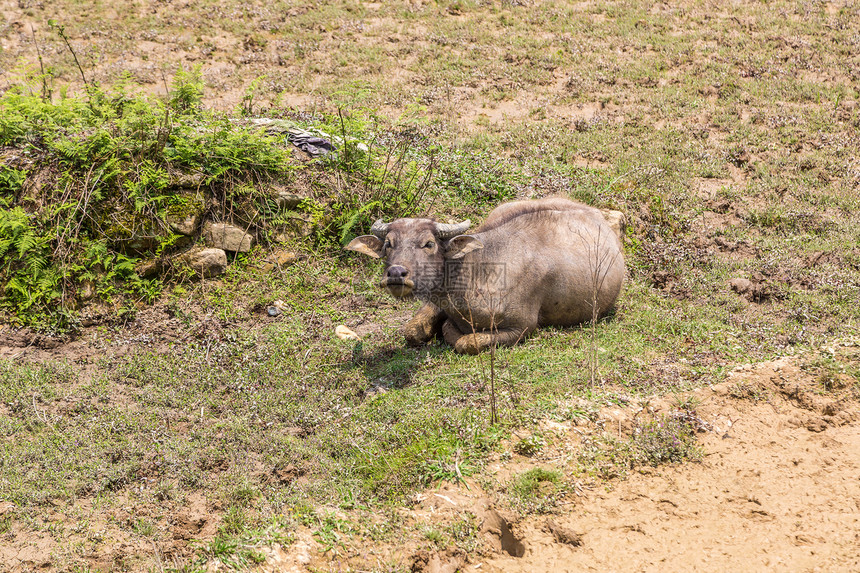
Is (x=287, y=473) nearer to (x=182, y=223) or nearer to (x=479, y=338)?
(x=479, y=338)

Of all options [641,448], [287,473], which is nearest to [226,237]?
[287,473]

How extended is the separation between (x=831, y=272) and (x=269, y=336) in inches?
300

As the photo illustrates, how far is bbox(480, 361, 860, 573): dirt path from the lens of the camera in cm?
520

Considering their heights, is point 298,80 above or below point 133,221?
above

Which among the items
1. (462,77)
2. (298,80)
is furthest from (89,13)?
(462,77)

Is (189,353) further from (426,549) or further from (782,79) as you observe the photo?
(782,79)

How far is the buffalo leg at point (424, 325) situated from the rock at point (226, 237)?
2.80m

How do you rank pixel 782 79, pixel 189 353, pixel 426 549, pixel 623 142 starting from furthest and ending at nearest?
pixel 782 79, pixel 623 142, pixel 189 353, pixel 426 549

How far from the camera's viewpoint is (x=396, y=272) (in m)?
7.41

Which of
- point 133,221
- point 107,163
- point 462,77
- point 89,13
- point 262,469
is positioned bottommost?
point 262,469

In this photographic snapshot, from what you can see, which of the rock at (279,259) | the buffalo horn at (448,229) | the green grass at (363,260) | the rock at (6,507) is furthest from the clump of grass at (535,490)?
the rock at (279,259)

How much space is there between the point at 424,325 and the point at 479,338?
76cm

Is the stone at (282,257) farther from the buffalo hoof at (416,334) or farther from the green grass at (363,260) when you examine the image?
the buffalo hoof at (416,334)

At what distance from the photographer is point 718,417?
670 cm
